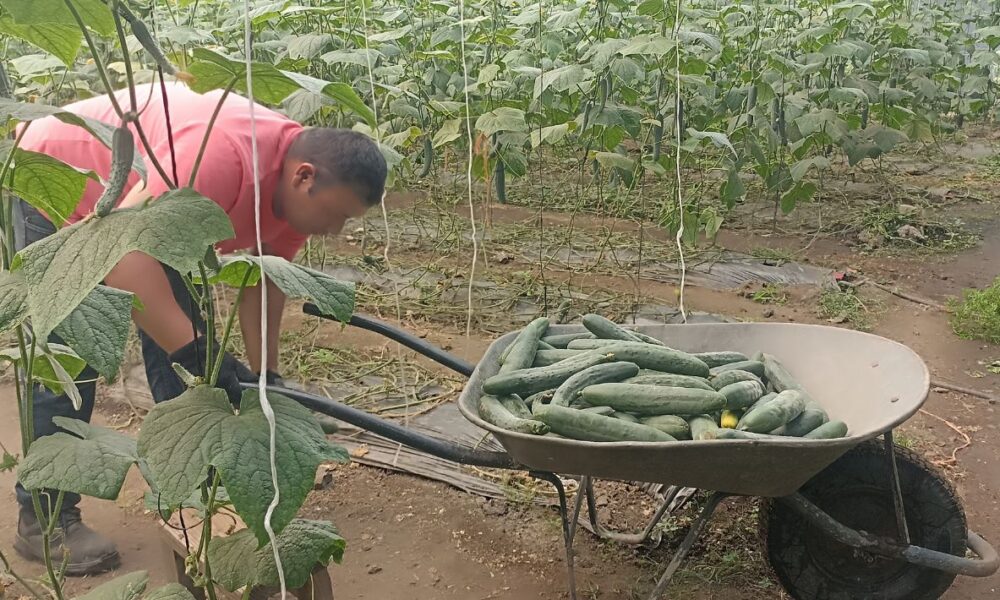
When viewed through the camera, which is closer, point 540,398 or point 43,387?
point 540,398

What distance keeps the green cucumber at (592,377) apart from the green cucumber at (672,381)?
3cm

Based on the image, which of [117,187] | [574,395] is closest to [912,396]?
[574,395]

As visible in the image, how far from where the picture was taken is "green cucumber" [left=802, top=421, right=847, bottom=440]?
2.14 metres

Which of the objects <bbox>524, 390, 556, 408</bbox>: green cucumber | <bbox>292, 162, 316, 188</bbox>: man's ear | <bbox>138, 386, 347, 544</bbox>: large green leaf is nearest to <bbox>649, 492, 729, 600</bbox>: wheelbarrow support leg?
<bbox>524, 390, 556, 408</bbox>: green cucumber

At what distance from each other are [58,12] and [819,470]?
1.99m

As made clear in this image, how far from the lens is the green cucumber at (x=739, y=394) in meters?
2.27

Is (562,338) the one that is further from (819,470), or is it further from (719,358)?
(819,470)

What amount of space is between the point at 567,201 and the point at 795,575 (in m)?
4.88

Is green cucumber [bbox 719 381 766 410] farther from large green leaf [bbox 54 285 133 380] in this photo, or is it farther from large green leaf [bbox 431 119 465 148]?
large green leaf [bbox 431 119 465 148]

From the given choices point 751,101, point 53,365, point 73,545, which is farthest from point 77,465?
point 751,101

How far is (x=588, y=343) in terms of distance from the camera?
2635 millimetres

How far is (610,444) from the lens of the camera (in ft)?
6.59

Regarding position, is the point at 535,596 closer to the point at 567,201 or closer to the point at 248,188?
the point at 248,188

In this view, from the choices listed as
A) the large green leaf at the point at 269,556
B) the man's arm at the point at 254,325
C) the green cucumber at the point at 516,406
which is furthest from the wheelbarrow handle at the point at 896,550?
the man's arm at the point at 254,325
